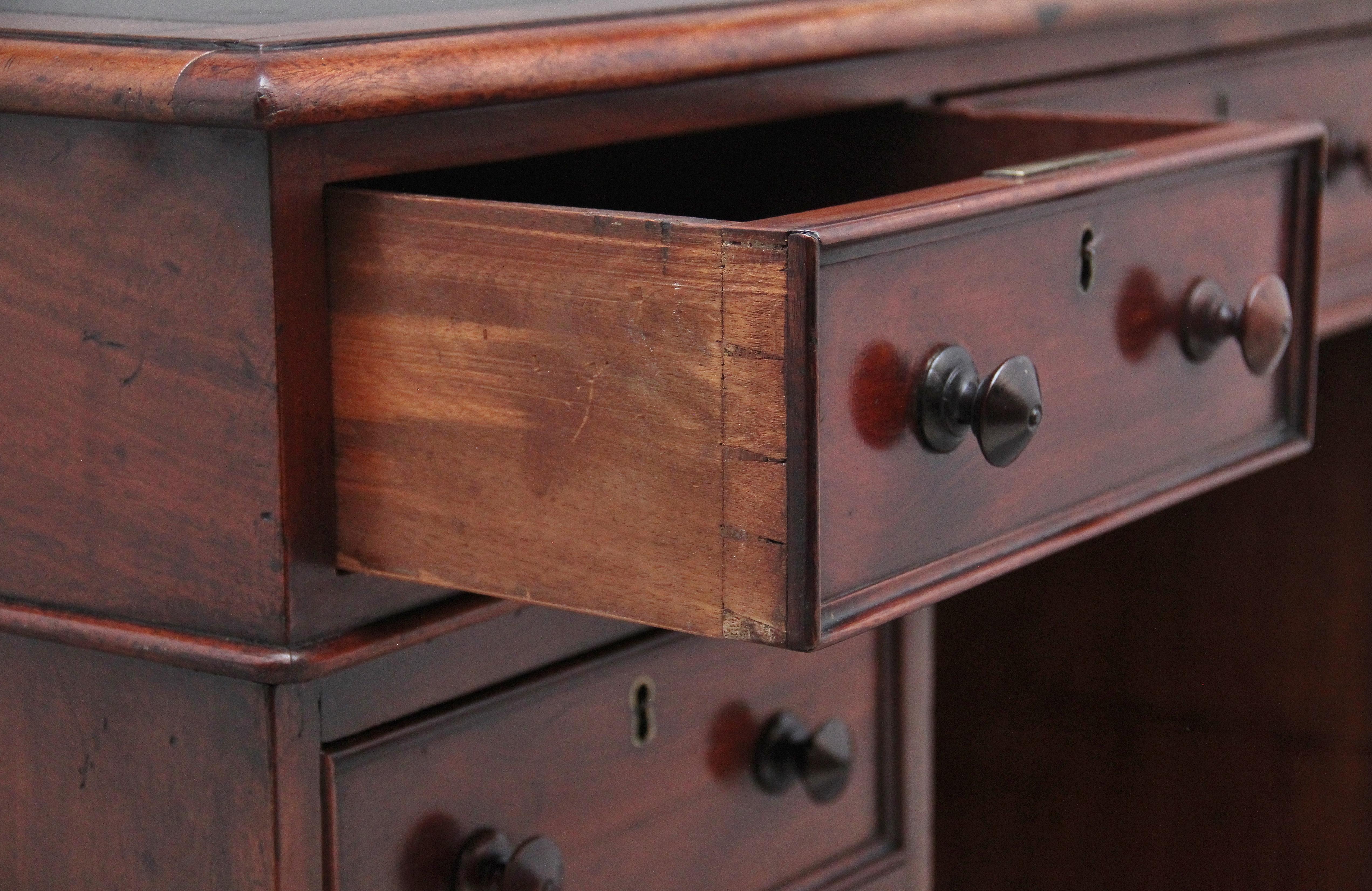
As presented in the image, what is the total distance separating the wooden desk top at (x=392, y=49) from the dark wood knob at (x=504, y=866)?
0.31 meters

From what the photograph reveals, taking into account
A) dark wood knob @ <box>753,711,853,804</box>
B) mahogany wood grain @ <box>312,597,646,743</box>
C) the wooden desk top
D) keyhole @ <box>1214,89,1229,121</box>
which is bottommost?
dark wood knob @ <box>753,711,853,804</box>

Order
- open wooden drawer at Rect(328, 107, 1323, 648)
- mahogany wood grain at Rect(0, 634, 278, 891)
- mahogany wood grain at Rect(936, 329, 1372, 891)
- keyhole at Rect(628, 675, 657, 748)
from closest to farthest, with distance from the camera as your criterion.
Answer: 1. open wooden drawer at Rect(328, 107, 1323, 648)
2. mahogany wood grain at Rect(0, 634, 278, 891)
3. keyhole at Rect(628, 675, 657, 748)
4. mahogany wood grain at Rect(936, 329, 1372, 891)

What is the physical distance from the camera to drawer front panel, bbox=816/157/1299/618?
2.07ft

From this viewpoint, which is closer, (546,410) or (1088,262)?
(546,410)

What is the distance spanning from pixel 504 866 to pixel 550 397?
252 millimetres

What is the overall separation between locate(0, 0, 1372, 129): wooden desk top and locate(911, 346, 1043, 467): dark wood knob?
193 mm

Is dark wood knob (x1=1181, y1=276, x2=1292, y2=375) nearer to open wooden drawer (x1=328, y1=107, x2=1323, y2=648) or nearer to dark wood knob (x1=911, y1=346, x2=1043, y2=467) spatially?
open wooden drawer (x1=328, y1=107, x2=1323, y2=648)

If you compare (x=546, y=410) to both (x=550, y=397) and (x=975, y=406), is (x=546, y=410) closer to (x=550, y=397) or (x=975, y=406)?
(x=550, y=397)

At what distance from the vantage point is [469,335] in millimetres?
651

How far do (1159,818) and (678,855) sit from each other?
745 millimetres

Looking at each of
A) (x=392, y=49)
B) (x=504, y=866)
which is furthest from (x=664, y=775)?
(x=392, y=49)

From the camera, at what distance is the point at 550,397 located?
2.09ft

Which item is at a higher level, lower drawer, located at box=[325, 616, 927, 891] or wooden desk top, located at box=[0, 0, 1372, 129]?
wooden desk top, located at box=[0, 0, 1372, 129]

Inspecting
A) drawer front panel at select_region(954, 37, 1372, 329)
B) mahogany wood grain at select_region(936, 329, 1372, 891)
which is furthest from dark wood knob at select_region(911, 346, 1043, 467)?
mahogany wood grain at select_region(936, 329, 1372, 891)
